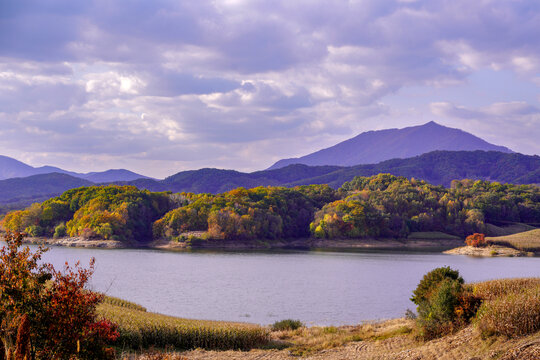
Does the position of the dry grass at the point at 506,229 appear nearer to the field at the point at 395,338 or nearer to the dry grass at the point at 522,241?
the dry grass at the point at 522,241

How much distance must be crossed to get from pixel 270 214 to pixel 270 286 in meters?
77.4

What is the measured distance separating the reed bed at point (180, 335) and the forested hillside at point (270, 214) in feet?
306

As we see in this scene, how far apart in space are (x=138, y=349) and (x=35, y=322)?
929cm

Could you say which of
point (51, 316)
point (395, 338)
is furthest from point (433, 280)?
point (51, 316)

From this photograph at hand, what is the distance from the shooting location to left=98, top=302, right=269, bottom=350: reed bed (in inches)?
753

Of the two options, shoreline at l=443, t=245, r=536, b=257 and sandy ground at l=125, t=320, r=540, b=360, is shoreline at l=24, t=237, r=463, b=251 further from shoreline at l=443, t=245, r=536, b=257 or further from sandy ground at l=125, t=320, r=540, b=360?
sandy ground at l=125, t=320, r=540, b=360

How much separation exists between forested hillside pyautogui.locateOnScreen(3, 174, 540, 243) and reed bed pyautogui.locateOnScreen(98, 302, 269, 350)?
3672 inches

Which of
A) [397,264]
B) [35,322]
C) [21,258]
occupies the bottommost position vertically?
[397,264]

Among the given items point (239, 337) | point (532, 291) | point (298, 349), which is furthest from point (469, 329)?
point (239, 337)

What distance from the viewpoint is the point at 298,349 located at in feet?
65.0

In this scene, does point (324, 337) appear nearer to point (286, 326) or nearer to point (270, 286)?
point (286, 326)

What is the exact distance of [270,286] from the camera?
47344 mm

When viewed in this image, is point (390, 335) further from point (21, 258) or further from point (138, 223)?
point (138, 223)

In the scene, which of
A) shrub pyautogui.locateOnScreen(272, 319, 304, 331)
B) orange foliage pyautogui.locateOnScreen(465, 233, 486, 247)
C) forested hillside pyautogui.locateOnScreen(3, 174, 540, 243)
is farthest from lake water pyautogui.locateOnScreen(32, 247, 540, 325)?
forested hillside pyautogui.locateOnScreen(3, 174, 540, 243)
